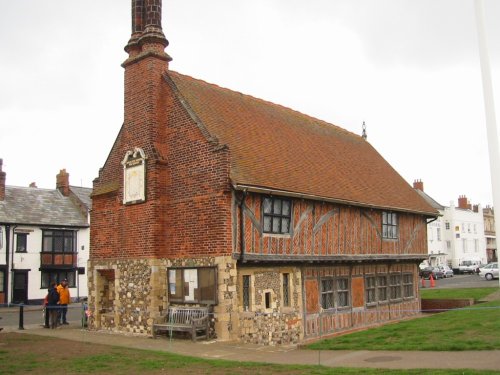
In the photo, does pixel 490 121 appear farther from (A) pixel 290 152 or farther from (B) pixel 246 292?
(A) pixel 290 152

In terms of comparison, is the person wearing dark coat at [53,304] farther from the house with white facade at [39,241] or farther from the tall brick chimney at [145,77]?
the house with white facade at [39,241]

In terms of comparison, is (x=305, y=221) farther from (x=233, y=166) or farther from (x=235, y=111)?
(x=235, y=111)

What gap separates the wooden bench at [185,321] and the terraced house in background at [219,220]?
0.84 ft

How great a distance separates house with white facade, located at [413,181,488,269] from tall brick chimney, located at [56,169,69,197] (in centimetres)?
4091

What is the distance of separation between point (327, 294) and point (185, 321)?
19.9 feet

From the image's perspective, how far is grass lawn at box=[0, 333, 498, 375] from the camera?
10.9 meters

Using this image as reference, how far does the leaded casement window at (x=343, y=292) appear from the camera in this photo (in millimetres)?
21250

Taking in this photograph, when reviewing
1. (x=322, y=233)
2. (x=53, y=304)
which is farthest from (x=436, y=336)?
(x=53, y=304)

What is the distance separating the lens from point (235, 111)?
69.8 feet

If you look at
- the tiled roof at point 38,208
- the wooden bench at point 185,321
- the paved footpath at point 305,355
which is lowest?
the paved footpath at point 305,355

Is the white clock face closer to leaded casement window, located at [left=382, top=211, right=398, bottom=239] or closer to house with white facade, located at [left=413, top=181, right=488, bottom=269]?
leaded casement window, located at [left=382, top=211, right=398, bottom=239]

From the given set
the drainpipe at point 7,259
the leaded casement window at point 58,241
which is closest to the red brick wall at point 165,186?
the drainpipe at point 7,259

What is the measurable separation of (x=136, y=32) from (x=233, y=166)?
6.35 m

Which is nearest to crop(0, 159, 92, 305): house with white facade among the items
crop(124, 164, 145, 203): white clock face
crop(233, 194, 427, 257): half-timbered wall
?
crop(124, 164, 145, 203): white clock face
